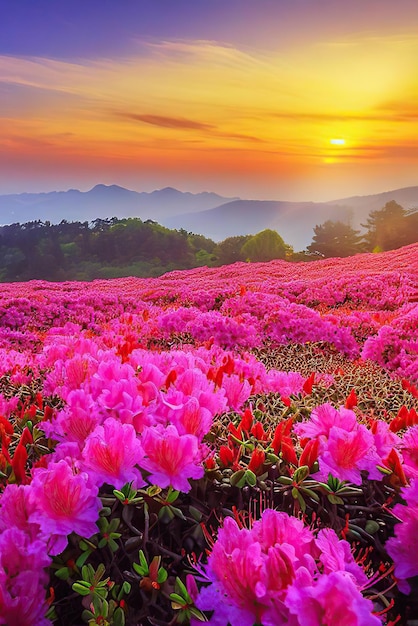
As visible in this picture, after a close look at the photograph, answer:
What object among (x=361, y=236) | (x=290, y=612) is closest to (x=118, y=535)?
(x=290, y=612)

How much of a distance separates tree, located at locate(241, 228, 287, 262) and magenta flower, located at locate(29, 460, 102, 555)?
55.9 meters

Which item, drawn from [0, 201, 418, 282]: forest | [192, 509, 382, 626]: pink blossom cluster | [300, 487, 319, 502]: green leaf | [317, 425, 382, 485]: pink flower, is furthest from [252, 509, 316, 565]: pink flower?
[0, 201, 418, 282]: forest

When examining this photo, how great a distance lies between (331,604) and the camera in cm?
147

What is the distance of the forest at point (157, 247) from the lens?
57844 mm

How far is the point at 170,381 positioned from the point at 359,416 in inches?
41.8

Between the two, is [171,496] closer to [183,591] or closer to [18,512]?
[183,591]

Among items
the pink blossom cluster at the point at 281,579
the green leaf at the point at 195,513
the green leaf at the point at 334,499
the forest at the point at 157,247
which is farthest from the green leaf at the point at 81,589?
the forest at the point at 157,247

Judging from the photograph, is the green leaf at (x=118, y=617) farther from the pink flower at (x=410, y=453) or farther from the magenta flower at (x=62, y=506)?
Result: the pink flower at (x=410, y=453)

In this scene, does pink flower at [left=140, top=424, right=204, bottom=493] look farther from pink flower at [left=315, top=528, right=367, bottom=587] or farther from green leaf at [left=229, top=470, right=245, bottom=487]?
pink flower at [left=315, top=528, right=367, bottom=587]

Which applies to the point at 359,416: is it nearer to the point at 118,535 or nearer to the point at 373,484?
the point at 373,484

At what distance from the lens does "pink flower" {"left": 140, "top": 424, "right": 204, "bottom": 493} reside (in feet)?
6.57

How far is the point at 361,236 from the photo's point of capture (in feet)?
198

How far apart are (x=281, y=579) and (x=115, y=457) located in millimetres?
709

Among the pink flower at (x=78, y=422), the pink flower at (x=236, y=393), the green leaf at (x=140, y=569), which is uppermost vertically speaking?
the pink flower at (x=78, y=422)
